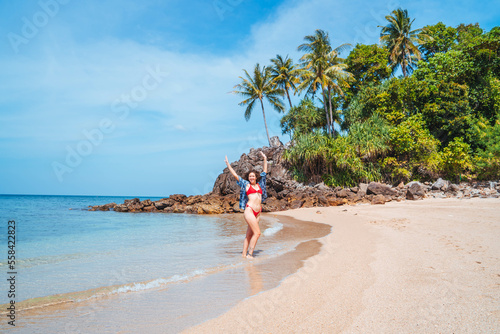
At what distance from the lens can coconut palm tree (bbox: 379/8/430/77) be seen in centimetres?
2981

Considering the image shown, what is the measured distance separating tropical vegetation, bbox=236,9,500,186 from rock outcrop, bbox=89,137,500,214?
169 centimetres

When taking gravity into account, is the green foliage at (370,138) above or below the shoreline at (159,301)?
above

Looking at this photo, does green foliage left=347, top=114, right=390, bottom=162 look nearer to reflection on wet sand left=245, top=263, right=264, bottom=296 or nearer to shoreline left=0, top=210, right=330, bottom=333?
shoreline left=0, top=210, right=330, bottom=333

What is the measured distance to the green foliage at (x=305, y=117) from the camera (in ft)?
102

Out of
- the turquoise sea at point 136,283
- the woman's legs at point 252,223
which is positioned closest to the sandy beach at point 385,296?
the turquoise sea at point 136,283

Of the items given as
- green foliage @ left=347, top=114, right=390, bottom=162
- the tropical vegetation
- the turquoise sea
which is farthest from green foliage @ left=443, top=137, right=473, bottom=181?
the turquoise sea

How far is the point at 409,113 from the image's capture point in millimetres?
24734

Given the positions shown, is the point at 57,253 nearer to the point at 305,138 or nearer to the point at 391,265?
the point at 391,265

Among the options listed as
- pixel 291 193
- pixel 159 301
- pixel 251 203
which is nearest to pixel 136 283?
pixel 159 301

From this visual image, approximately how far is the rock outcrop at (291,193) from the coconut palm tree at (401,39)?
1597cm

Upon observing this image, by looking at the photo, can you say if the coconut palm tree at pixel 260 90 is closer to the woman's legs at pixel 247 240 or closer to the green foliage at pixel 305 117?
the green foliage at pixel 305 117

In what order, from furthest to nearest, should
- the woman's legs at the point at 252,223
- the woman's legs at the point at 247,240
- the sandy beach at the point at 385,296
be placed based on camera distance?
the woman's legs at the point at 247,240 → the woman's legs at the point at 252,223 → the sandy beach at the point at 385,296

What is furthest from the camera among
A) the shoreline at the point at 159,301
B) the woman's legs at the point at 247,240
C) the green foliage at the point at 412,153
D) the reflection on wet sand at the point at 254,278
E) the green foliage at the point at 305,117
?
the green foliage at the point at 305,117

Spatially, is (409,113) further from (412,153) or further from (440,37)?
(440,37)
